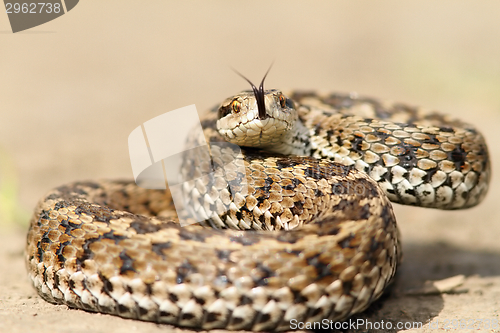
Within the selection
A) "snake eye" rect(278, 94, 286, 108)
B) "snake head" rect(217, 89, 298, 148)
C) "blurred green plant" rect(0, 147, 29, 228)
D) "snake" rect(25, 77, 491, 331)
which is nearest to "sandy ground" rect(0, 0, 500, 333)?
"blurred green plant" rect(0, 147, 29, 228)

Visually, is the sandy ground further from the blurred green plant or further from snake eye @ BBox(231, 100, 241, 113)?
snake eye @ BBox(231, 100, 241, 113)

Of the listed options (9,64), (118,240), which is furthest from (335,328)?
(9,64)

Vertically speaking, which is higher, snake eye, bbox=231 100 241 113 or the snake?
snake eye, bbox=231 100 241 113

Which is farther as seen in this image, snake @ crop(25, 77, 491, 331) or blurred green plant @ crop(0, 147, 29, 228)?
blurred green plant @ crop(0, 147, 29, 228)

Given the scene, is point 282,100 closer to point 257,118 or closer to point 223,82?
point 257,118

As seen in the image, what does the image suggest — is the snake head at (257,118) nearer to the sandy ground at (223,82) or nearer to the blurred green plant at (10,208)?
the sandy ground at (223,82)

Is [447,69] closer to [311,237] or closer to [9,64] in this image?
[311,237]

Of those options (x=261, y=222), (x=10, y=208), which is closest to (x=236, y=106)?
(x=261, y=222)

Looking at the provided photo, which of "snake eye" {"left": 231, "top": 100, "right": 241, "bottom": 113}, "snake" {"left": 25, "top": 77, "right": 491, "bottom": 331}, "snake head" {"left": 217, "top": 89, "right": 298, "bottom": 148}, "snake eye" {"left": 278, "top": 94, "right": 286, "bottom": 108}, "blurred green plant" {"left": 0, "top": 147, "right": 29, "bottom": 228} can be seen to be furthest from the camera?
"blurred green plant" {"left": 0, "top": 147, "right": 29, "bottom": 228}
